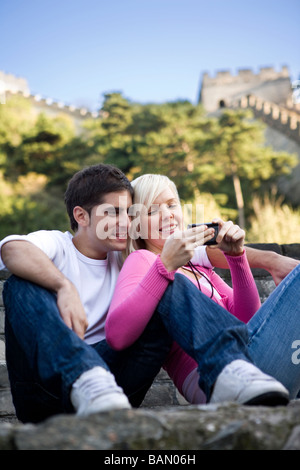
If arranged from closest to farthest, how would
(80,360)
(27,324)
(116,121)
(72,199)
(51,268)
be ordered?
(80,360)
(27,324)
(51,268)
(72,199)
(116,121)

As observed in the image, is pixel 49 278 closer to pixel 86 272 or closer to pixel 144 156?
pixel 86 272

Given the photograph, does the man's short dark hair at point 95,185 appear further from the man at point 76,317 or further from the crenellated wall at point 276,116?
the crenellated wall at point 276,116

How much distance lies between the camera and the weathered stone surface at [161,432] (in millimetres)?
781

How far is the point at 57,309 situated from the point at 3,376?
1.00 meters

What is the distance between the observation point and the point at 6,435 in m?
0.79

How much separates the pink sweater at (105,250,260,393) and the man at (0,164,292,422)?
0.23 feet

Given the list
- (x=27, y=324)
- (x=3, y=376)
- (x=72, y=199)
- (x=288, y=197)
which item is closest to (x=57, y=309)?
(x=27, y=324)

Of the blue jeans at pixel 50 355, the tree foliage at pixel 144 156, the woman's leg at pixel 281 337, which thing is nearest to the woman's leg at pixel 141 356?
the blue jeans at pixel 50 355

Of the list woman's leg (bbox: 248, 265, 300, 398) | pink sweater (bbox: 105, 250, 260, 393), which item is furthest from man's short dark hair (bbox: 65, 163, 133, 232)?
woman's leg (bbox: 248, 265, 300, 398)

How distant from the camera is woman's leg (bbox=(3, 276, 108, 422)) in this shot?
3.76 feet

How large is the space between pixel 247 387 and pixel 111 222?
845mm

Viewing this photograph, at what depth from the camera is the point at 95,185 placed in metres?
1.76

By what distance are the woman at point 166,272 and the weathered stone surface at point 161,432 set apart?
0.49m

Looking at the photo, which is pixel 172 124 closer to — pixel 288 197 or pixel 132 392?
pixel 288 197
